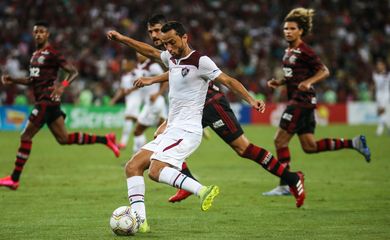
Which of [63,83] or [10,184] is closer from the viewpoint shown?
[10,184]

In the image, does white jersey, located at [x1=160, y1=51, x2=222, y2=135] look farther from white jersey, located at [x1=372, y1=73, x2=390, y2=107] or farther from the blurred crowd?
the blurred crowd

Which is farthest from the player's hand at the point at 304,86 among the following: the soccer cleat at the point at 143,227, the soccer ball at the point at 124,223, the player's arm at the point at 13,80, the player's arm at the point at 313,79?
the player's arm at the point at 13,80

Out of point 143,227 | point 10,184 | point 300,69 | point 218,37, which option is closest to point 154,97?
point 10,184

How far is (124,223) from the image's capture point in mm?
8023

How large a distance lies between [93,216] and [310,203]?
315 centimetres

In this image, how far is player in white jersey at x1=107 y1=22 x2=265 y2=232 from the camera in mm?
8344

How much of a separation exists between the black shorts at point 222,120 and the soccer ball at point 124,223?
2.19 meters

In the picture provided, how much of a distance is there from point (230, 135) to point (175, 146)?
1619mm

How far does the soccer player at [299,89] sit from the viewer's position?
37.7 feet

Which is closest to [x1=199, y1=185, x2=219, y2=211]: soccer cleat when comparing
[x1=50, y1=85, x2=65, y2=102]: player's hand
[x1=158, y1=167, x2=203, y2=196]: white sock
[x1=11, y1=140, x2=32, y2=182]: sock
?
[x1=158, y1=167, x2=203, y2=196]: white sock

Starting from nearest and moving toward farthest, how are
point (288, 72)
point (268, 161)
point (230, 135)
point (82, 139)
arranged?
point (268, 161)
point (230, 135)
point (288, 72)
point (82, 139)

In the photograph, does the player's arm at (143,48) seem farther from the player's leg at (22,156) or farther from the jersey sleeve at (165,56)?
the player's leg at (22,156)

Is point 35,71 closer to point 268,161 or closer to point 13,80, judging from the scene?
point 13,80

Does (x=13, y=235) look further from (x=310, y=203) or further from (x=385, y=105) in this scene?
(x=385, y=105)
